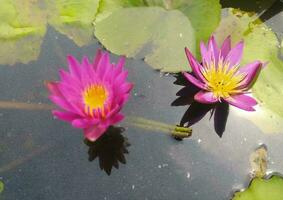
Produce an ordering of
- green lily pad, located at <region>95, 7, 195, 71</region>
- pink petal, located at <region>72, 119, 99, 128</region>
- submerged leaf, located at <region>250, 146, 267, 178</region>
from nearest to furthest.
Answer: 1. pink petal, located at <region>72, 119, 99, 128</region>
2. submerged leaf, located at <region>250, 146, 267, 178</region>
3. green lily pad, located at <region>95, 7, 195, 71</region>

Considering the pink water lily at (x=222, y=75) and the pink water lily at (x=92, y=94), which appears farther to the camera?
the pink water lily at (x=222, y=75)

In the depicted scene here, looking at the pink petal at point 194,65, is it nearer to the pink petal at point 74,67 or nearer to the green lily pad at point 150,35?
the green lily pad at point 150,35

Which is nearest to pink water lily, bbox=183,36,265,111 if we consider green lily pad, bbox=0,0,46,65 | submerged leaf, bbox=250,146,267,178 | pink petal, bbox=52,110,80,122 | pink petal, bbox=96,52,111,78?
submerged leaf, bbox=250,146,267,178

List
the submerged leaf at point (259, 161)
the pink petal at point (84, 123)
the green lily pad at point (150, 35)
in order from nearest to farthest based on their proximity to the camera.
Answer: the pink petal at point (84, 123)
the submerged leaf at point (259, 161)
the green lily pad at point (150, 35)

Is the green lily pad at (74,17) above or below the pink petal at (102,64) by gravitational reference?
below

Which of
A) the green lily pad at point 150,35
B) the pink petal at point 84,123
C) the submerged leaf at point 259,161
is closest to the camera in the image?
the pink petal at point 84,123

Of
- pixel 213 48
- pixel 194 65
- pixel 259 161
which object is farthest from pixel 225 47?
pixel 259 161

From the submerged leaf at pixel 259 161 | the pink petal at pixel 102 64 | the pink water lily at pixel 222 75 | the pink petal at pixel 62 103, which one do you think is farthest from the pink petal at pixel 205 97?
the pink petal at pixel 62 103

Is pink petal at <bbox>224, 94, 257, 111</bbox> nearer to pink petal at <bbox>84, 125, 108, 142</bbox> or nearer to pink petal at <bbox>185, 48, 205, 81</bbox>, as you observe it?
pink petal at <bbox>185, 48, 205, 81</bbox>
